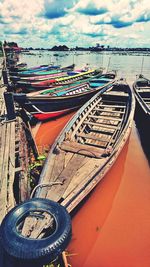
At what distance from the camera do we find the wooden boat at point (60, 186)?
3.15 m

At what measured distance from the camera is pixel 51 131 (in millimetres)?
12125

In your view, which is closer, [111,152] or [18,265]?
[18,265]

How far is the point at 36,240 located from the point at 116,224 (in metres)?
3.51

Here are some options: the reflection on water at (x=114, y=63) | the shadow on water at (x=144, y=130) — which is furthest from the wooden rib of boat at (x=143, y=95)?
the reflection on water at (x=114, y=63)

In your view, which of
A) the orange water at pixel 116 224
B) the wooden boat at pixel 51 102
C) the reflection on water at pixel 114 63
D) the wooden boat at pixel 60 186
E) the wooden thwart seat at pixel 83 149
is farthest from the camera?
the reflection on water at pixel 114 63

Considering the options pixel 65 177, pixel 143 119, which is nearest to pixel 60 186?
pixel 65 177

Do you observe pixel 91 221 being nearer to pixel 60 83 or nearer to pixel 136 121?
pixel 136 121

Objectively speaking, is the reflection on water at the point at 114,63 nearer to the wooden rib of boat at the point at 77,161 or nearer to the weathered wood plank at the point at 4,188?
the wooden rib of boat at the point at 77,161

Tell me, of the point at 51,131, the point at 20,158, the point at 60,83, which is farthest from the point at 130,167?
the point at 60,83

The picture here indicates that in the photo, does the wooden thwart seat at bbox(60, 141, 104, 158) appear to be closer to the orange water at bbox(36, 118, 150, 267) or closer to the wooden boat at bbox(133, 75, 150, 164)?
the orange water at bbox(36, 118, 150, 267)

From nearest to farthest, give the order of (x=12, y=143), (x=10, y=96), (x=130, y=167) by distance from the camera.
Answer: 1. (x=12, y=143)
2. (x=130, y=167)
3. (x=10, y=96)

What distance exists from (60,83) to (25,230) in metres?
16.2

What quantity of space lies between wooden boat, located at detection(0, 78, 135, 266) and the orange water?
4.59ft

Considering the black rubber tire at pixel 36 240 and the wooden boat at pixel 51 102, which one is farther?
the wooden boat at pixel 51 102
